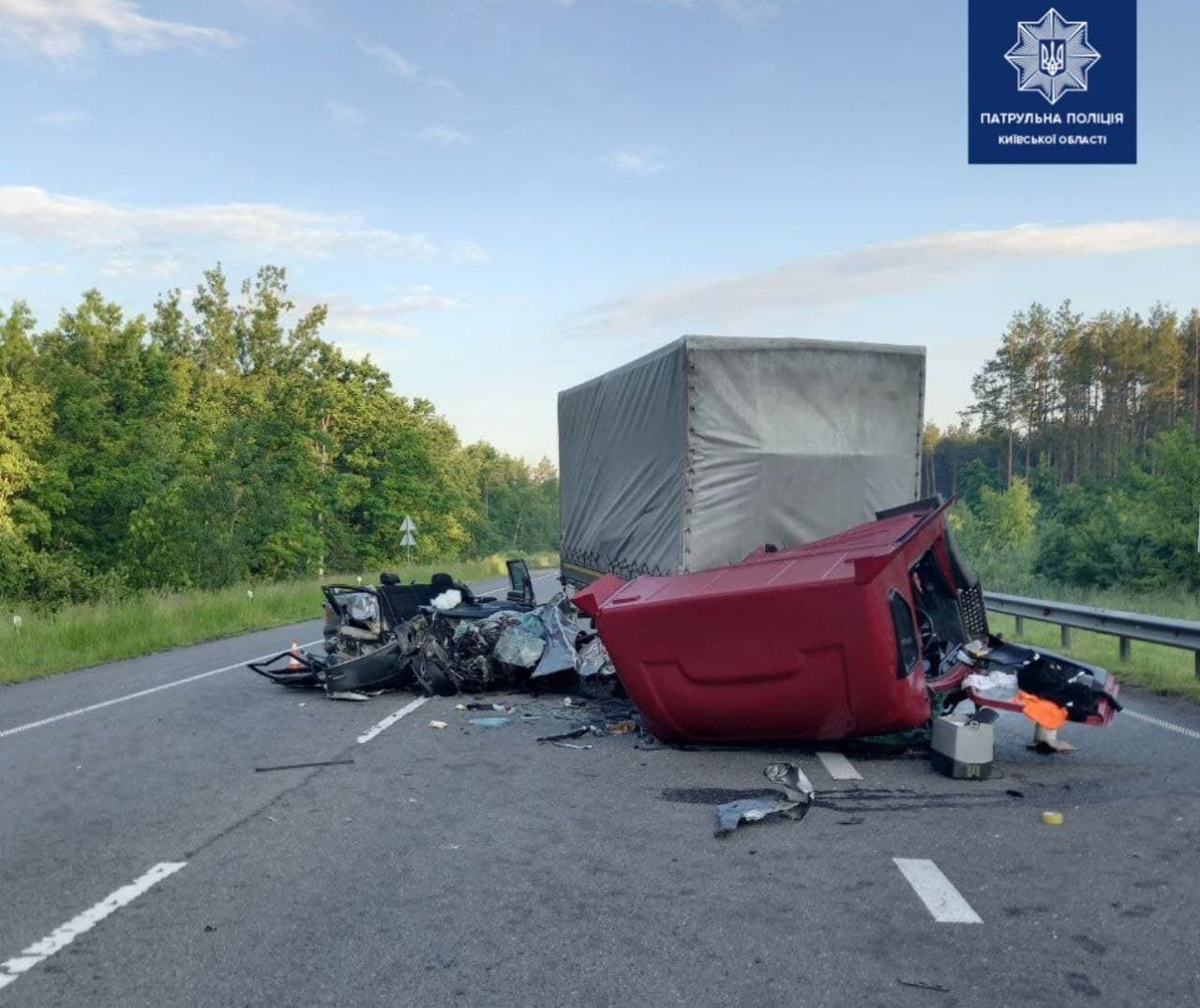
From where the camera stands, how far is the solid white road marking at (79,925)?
12.9 ft

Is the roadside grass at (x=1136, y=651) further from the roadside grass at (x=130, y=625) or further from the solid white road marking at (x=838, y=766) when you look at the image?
the roadside grass at (x=130, y=625)

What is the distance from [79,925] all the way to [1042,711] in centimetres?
613

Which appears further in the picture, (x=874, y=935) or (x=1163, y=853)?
(x=1163, y=853)

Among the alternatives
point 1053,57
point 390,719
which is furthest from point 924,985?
point 1053,57

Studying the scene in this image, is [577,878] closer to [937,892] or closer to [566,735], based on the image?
[937,892]

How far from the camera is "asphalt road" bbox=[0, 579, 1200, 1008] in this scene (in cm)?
379

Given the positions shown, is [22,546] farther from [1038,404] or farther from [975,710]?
[1038,404]

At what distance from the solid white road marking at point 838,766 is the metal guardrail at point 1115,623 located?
16.1 feet

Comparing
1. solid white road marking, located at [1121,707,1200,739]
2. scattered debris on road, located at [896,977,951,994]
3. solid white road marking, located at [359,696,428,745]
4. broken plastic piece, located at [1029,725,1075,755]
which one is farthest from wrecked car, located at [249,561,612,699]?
scattered debris on road, located at [896,977,951,994]

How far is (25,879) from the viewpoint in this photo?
5055 millimetres

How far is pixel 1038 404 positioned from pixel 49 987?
79.0 m

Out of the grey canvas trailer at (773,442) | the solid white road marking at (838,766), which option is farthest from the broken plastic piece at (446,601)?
the solid white road marking at (838,766)

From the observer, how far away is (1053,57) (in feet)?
43.4

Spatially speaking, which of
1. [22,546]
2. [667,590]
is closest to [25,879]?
[667,590]
